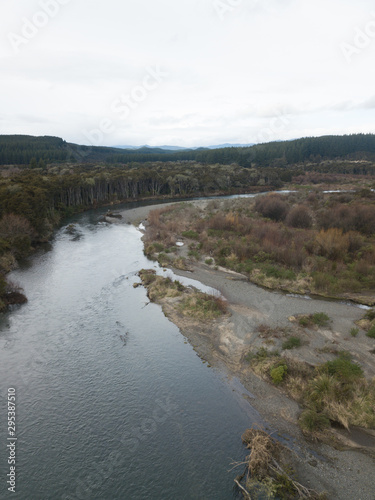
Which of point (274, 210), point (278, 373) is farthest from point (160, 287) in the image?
point (274, 210)

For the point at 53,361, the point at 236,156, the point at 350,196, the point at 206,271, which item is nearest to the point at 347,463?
the point at 53,361

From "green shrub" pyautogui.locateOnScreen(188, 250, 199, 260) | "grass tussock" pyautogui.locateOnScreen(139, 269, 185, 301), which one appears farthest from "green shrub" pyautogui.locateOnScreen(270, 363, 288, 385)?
"green shrub" pyautogui.locateOnScreen(188, 250, 199, 260)

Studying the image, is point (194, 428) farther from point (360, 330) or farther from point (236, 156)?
point (236, 156)

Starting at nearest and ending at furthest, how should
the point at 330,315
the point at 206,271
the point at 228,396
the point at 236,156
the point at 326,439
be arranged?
1. the point at 326,439
2. the point at 228,396
3. the point at 330,315
4. the point at 206,271
5. the point at 236,156

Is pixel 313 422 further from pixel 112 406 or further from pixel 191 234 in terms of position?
pixel 191 234

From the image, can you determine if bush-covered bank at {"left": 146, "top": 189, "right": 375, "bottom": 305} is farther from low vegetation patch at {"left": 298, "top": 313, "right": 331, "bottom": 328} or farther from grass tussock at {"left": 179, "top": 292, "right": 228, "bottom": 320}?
grass tussock at {"left": 179, "top": 292, "right": 228, "bottom": 320}

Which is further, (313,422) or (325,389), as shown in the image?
(325,389)
